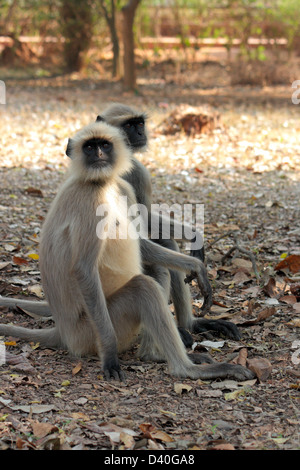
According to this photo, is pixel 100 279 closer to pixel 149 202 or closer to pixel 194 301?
pixel 149 202

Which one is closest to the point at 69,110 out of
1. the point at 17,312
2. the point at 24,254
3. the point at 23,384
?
the point at 24,254

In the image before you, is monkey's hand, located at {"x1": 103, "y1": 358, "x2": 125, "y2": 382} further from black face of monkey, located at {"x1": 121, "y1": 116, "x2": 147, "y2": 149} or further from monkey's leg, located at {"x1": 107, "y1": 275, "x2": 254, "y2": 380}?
black face of monkey, located at {"x1": 121, "y1": 116, "x2": 147, "y2": 149}

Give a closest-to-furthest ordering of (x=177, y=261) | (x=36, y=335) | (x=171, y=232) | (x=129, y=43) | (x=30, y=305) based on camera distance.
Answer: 1. (x=36, y=335)
2. (x=177, y=261)
3. (x=30, y=305)
4. (x=171, y=232)
5. (x=129, y=43)

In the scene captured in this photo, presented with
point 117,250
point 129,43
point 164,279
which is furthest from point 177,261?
point 129,43

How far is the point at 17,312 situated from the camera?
406 centimetres

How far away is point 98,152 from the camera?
347 centimetres

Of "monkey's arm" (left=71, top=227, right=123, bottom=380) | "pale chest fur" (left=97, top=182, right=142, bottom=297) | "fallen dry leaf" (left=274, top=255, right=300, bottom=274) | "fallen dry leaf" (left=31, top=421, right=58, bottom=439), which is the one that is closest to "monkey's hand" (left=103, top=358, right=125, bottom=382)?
"monkey's arm" (left=71, top=227, right=123, bottom=380)

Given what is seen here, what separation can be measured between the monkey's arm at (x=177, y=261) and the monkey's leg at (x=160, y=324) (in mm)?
454

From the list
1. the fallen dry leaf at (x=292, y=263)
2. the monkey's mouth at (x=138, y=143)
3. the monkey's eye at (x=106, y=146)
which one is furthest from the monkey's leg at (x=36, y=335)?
the fallen dry leaf at (x=292, y=263)

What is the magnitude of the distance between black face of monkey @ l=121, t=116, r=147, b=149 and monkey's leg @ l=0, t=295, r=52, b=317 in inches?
48.3

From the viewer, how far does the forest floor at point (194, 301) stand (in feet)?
9.14

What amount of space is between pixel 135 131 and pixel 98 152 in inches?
40.4

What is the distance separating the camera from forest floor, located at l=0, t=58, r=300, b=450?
110 inches
